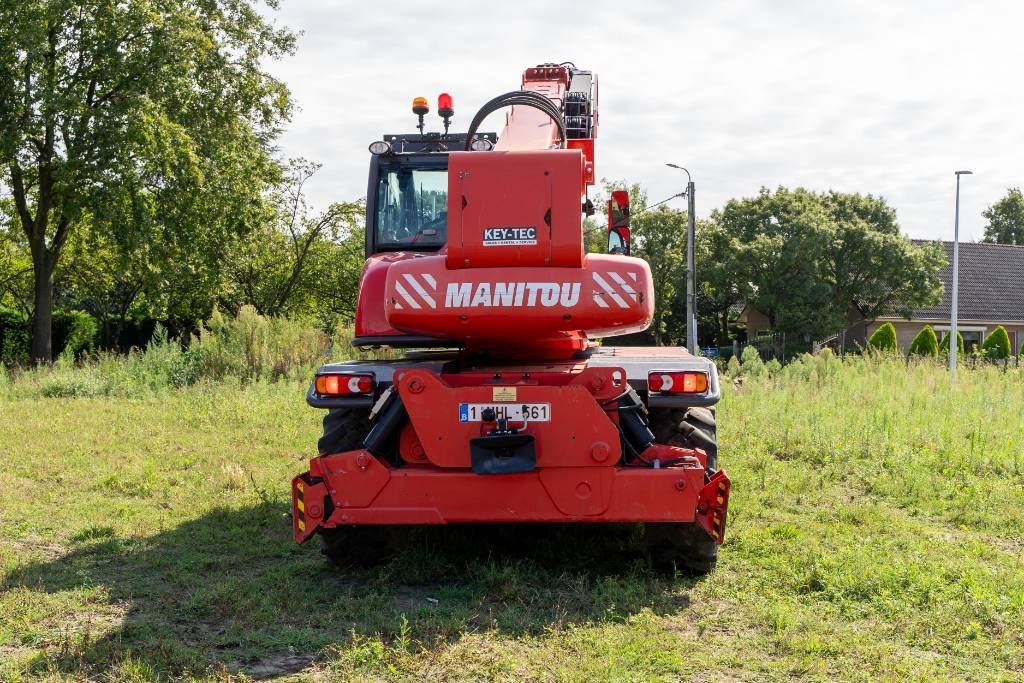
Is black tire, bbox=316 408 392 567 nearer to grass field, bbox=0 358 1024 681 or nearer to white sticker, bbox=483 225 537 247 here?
grass field, bbox=0 358 1024 681

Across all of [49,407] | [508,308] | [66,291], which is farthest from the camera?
[66,291]

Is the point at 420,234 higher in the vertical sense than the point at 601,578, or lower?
higher

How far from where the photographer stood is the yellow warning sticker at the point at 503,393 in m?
5.58

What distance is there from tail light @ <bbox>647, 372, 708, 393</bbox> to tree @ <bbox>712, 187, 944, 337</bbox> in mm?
36993

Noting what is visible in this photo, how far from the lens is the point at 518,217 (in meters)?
5.46

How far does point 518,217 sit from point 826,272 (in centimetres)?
3977

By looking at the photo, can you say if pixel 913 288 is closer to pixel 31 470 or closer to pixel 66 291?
pixel 66 291

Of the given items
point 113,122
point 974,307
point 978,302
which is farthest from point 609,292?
point 978,302

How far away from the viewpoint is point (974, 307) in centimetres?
4509

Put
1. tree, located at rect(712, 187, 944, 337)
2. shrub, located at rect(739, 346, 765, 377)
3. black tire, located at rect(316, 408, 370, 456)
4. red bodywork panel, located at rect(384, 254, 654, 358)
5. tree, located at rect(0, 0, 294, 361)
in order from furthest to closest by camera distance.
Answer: tree, located at rect(712, 187, 944, 337) < tree, located at rect(0, 0, 294, 361) < shrub, located at rect(739, 346, 765, 377) < black tire, located at rect(316, 408, 370, 456) < red bodywork panel, located at rect(384, 254, 654, 358)

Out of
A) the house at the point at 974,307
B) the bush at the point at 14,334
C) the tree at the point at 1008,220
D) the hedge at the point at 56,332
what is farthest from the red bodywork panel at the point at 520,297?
the tree at the point at 1008,220

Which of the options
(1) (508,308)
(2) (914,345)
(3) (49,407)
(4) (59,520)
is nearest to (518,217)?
(1) (508,308)

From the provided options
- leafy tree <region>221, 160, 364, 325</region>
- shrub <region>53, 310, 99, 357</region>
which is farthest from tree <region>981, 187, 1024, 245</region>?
shrub <region>53, 310, 99, 357</region>

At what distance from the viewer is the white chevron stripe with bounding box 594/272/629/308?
5.45 meters
